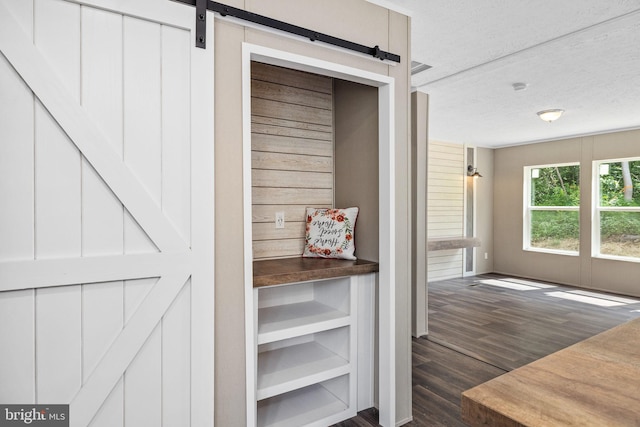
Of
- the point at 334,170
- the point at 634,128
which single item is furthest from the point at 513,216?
the point at 334,170

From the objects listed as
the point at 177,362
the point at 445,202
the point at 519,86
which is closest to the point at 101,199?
the point at 177,362

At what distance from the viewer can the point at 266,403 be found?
228cm

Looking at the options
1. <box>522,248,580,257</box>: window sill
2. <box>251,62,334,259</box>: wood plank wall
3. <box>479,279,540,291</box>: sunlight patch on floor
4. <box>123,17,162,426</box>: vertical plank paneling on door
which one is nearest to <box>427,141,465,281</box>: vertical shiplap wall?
<box>479,279,540,291</box>: sunlight patch on floor

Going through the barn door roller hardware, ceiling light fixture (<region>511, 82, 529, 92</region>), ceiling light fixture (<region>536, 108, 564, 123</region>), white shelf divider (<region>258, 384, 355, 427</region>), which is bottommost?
white shelf divider (<region>258, 384, 355, 427</region>)

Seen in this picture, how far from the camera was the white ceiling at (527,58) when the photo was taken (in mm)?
2150

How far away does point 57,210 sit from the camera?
1.34 metres

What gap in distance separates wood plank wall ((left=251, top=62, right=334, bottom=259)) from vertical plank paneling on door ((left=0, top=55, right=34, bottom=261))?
1244 mm

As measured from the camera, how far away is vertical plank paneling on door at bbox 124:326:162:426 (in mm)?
1470

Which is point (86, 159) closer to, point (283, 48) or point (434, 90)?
point (283, 48)

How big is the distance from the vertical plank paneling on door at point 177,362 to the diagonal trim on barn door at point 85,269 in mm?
139

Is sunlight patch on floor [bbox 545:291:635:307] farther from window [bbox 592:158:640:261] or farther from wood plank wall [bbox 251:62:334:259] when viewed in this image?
wood plank wall [bbox 251:62:334:259]

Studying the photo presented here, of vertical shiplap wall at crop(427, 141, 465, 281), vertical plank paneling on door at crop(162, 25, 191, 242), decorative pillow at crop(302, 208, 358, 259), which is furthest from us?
vertical shiplap wall at crop(427, 141, 465, 281)

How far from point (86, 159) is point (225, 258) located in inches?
26.1

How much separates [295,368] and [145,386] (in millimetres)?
901
